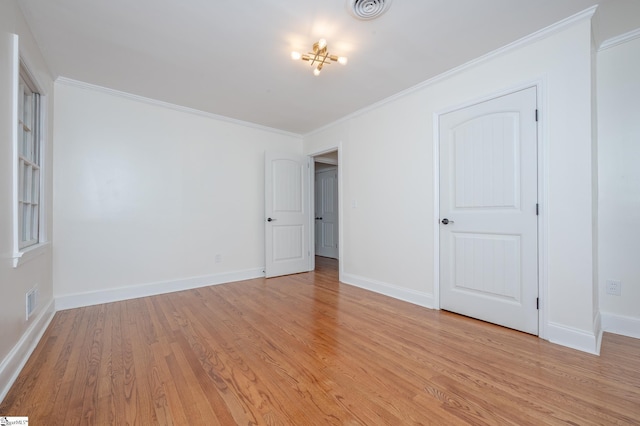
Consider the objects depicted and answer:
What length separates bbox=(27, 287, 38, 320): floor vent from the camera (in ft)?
6.67

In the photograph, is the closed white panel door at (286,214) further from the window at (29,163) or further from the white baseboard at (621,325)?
the white baseboard at (621,325)

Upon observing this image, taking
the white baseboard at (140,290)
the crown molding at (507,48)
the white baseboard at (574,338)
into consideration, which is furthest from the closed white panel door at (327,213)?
the white baseboard at (574,338)

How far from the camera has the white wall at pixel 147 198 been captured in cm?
289

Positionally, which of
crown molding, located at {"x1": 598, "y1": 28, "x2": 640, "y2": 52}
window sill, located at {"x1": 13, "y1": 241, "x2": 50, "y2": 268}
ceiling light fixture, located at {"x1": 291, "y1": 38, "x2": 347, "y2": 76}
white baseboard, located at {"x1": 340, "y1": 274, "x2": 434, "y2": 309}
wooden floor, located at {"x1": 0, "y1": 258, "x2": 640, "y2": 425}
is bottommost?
wooden floor, located at {"x1": 0, "y1": 258, "x2": 640, "y2": 425}

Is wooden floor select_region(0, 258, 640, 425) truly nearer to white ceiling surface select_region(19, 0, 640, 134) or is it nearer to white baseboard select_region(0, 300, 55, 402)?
white baseboard select_region(0, 300, 55, 402)

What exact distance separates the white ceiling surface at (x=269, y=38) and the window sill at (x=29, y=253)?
5.57ft

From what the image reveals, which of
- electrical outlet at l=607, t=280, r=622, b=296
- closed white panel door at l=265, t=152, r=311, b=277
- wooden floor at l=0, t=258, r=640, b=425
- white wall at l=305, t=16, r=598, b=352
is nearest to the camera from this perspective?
wooden floor at l=0, t=258, r=640, b=425

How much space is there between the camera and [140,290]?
3246mm

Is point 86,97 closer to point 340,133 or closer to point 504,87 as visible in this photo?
point 340,133

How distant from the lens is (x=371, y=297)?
10.6 feet

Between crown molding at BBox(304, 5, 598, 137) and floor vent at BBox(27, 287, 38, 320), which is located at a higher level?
crown molding at BBox(304, 5, 598, 137)

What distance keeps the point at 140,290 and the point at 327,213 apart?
4.14 m

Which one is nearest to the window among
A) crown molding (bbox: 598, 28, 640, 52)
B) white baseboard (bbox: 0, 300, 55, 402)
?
white baseboard (bbox: 0, 300, 55, 402)

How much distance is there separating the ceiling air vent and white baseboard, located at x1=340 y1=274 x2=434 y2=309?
2627mm
